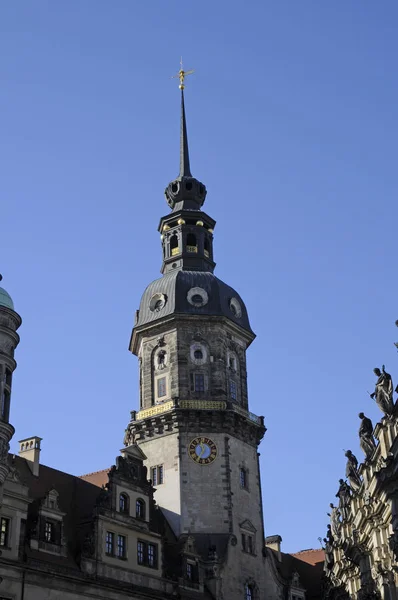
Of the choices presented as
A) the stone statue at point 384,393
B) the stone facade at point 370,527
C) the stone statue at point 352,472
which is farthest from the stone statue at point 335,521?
the stone statue at point 384,393

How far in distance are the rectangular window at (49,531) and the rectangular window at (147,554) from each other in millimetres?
6357

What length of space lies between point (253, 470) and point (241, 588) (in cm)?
779

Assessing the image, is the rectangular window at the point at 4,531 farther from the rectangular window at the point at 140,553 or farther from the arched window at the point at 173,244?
the arched window at the point at 173,244

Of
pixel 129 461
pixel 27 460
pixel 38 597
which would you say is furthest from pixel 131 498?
pixel 38 597

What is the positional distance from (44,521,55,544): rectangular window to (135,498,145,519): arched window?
22.2 ft

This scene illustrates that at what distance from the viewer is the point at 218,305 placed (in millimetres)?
61188

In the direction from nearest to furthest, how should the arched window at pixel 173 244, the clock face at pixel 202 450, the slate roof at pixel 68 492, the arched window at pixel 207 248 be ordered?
the slate roof at pixel 68 492, the clock face at pixel 202 450, the arched window at pixel 173 244, the arched window at pixel 207 248

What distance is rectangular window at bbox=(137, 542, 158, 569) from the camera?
4803cm

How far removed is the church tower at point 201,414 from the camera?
2179 inches

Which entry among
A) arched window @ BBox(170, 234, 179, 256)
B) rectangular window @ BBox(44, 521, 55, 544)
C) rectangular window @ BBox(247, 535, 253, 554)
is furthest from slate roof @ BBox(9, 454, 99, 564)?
arched window @ BBox(170, 234, 179, 256)

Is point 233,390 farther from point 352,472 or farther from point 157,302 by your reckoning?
point 352,472

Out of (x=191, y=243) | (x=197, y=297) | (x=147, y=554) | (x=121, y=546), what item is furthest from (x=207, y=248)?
(x=121, y=546)

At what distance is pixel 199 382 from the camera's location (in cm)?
5941

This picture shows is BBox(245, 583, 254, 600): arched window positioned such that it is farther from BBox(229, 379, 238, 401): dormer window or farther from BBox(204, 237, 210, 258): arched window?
BBox(204, 237, 210, 258): arched window
